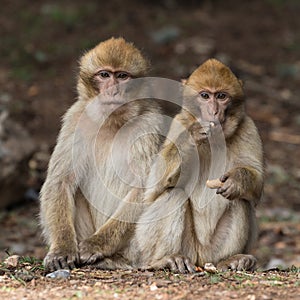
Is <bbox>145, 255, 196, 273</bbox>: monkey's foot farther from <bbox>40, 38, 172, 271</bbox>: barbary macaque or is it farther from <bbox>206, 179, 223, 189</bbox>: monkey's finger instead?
<bbox>206, 179, 223, 189</bbox>: monkey's finger

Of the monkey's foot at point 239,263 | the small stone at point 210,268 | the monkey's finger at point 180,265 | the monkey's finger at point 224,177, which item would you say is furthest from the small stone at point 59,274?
the monkey's finger at point 224,177

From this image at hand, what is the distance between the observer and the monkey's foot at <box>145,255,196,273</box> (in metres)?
6.63

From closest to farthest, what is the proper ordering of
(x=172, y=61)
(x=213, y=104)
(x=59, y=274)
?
1. (x=59, y=274)
2. (x=213, y=104)
3. (x=172, y=61)

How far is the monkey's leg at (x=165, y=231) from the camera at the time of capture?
6.71 metres

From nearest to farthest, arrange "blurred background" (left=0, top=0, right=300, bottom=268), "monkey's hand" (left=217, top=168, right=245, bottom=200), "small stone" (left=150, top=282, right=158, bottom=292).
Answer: "small stone" (left=150, top=282, right=158, bottom=292)
"monkey's hand" (left=217, top=168, right=245, bottom=200)
"blurred background" (left=0, top=0, right=300, bottom=268)

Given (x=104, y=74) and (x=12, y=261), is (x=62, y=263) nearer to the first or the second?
(x=12, y=261)

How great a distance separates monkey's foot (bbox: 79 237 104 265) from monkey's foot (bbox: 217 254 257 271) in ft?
3.35

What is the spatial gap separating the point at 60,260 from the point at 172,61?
31.2 feet

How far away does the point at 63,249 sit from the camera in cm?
680

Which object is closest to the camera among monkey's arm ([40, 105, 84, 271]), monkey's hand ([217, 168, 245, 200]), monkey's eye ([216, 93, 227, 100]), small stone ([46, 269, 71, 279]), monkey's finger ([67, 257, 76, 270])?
small stone ([46, 269, 71, 279])

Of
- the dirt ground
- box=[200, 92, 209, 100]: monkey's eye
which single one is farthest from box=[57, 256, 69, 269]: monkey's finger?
the dirt ground

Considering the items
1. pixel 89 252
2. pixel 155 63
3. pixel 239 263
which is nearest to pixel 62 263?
pixel 89 252

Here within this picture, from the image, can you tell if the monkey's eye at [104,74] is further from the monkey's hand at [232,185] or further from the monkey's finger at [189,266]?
the monkey's finger at [189,266]

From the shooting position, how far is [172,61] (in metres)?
15.7
